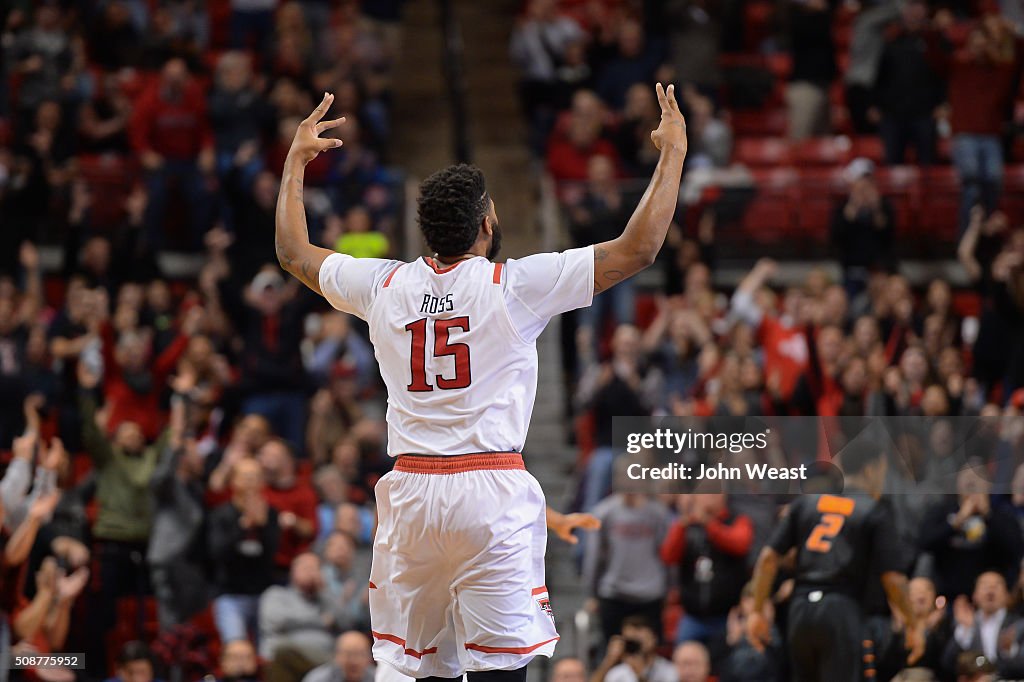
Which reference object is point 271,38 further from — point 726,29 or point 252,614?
point 252,614

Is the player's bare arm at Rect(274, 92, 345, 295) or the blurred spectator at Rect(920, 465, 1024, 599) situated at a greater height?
the player's bare arm at Rect(274, 92, 345, 295)

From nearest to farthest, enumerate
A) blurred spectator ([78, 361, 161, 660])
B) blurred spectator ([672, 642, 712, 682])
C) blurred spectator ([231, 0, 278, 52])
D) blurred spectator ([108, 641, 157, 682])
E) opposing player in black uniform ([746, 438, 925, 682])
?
1. opposing player in black uniform ([746, 438, 925, 682])
2. blurred spectator ([108, 641, 157, 682])
3. blurred spectator ([672, 642, 712, 682])
4. blurred spectator ([78, 361, 161, 660])
5. blurred spectator ([231, 0, 278, 52])

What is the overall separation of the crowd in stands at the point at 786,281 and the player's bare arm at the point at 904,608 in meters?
0.07

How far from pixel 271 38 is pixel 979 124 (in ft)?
23.9

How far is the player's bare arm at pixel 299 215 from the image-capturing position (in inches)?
215

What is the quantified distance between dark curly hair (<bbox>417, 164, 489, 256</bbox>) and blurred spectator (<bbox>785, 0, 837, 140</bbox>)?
11.5 meters

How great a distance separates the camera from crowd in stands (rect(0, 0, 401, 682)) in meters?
10.1

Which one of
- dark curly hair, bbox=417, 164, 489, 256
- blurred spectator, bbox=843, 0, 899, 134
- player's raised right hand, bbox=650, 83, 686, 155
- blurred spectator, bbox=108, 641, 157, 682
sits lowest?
blurred spectator, bbox=108, 641, 157, 682

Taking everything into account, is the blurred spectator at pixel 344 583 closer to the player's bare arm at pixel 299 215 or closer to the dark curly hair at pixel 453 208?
the player's bare arm at pixel 299 215

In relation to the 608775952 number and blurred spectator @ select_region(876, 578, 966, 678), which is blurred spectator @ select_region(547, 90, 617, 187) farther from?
the 608775952 number

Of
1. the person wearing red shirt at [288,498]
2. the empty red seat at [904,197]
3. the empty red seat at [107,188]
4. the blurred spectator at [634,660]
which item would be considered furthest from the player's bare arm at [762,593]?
the empty red seat at [107,188]

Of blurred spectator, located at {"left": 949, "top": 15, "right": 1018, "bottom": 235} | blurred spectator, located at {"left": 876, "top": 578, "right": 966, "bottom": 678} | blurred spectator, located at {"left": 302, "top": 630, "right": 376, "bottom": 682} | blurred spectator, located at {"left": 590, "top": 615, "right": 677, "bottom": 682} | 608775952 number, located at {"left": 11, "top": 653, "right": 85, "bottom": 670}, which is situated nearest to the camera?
blurred spectator, located at {"left": 876, "top": 578, "right": 966, "bottom": 678}

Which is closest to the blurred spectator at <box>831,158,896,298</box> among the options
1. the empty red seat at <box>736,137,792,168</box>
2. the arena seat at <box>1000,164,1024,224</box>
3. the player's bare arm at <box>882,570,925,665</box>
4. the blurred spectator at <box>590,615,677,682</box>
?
the arena seat at <box>1000,164,1024,224</box>

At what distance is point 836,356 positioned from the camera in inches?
491
